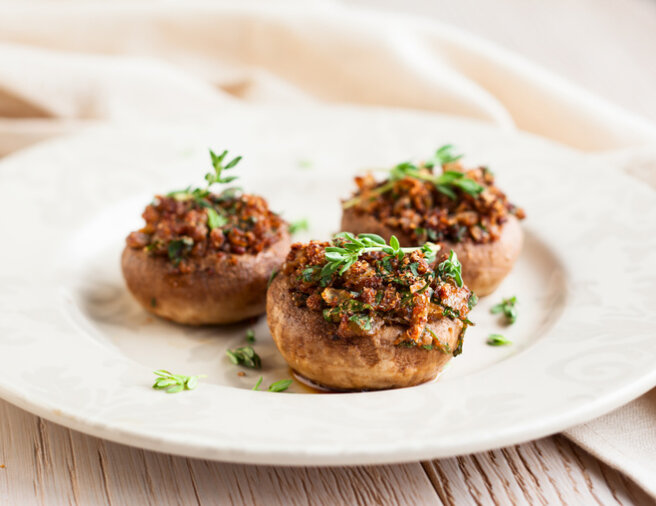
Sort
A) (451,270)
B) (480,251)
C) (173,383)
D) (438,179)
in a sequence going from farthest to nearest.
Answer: (438,179)
(480,251)
(451,270)
(173,383)

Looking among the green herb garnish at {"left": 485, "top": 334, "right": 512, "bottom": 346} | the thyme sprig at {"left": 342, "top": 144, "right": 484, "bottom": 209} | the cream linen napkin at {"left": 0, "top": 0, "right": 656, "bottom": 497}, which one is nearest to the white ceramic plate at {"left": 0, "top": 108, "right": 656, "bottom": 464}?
the green herb garnish at {"left": 485, "top": 334, "right": 512, "bottom": 346}

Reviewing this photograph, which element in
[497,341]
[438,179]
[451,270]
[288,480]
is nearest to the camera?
[288,480]

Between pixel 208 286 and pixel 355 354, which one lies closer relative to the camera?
pixel 355 354

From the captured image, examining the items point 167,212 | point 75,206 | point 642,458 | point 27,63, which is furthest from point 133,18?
point 642,458

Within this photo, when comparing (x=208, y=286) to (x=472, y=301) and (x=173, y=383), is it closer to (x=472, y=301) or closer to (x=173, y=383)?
(x=173, y=383)

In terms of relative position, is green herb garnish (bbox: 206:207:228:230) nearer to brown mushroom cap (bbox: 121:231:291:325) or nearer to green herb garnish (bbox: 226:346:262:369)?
brown mushroom cap (bbox: 121:231:291:325)

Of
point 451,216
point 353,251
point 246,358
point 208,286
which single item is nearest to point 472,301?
point 353,251

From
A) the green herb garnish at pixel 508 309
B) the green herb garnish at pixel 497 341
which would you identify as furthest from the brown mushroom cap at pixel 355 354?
the green herb garnish at pixel 508 309

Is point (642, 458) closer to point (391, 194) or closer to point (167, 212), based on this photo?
point (391, 194)
